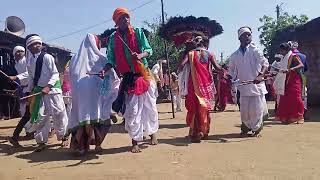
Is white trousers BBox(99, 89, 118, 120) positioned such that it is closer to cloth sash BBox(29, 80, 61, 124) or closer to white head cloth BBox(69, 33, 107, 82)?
white head cloth BBox(69, 33, 107, 82)

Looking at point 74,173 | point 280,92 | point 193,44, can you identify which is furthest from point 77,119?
point 280,92

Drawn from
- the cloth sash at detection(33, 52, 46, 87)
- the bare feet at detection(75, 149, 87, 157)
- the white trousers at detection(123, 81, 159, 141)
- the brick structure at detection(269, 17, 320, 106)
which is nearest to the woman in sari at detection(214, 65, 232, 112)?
the brick structure at detection(269, 17, 320, 106)

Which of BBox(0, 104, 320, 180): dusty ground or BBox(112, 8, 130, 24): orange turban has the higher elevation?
BBox(112, 8, 130, 24): orange turban

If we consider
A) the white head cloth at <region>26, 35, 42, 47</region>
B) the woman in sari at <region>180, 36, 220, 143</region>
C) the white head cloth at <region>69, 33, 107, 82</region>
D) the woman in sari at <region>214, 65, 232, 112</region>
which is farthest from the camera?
the woman in sari at <region>214, 65, 232, 112</region>

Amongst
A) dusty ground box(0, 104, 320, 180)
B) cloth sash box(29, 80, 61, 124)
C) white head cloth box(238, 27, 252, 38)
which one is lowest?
dusty ground box(0, 104, 320, 180)

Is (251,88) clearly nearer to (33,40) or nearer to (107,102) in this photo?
(107,102)

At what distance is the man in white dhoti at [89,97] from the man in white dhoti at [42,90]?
23.3 inches

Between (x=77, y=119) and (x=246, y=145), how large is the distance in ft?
8.78

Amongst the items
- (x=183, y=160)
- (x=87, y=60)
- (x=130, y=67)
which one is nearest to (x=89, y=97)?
(x=87, y=60)

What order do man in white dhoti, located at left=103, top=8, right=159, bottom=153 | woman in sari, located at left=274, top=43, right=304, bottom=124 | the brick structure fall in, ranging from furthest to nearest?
the brick structure
woman in sari, located at left=274, top=43, right=304, bottom=124
man in white dhoti, located at left=103, top=8, right=159, bottom=153

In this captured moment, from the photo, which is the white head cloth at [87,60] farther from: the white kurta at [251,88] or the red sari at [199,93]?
the white kurta at [251,88]

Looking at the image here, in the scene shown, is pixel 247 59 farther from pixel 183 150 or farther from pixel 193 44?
pixel 183 150

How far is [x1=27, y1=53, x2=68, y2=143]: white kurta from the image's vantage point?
23.7 feet

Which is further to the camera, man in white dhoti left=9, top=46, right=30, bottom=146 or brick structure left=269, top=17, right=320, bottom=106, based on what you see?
brick structure left=269, top=17, right=320, bottom=106
